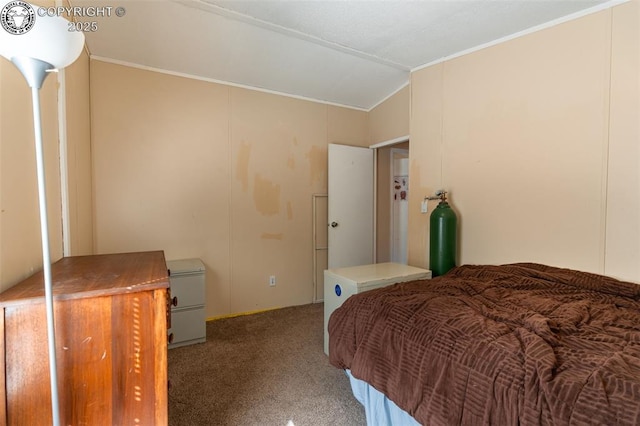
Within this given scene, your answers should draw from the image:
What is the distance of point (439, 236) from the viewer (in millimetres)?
2549

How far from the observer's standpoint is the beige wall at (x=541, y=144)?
5.94ft

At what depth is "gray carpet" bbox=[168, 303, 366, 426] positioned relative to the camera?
171 centimetres

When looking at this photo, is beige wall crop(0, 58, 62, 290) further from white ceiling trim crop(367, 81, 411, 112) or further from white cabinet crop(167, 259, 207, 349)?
white ceiling trim crop(367, 81, 411, 112)

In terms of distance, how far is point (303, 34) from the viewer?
94.4 inches

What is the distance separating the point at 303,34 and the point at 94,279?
7.34 feet

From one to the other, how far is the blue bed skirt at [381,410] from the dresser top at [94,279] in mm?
1147

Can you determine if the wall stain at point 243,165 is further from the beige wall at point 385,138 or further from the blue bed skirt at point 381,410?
the blue bed skirt at point 381,410

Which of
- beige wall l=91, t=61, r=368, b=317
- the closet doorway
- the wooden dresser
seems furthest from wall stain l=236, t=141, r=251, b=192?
the wooden dresser

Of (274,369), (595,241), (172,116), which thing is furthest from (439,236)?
(172,116)

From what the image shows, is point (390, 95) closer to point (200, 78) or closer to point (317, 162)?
point (317, 162)

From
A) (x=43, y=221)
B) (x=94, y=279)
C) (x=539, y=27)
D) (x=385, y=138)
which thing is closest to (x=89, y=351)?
(x=94, y=279)

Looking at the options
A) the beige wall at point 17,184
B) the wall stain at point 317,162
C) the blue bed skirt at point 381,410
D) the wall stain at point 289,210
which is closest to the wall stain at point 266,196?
the wall stain at point 289,210

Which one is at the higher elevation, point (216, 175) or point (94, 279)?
point (216, 175)

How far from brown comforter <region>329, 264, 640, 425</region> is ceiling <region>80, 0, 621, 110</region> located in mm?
1790
